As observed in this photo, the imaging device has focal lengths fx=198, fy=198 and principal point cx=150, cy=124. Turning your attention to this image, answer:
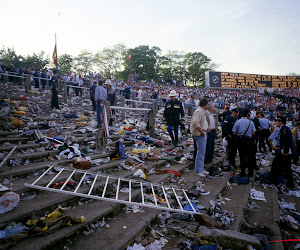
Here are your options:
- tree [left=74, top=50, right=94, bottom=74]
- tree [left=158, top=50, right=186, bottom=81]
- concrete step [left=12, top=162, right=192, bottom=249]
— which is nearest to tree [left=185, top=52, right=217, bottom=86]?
tree [left=158, top=50, right=186, bottom=81]

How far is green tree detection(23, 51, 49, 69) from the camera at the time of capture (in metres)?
32.9

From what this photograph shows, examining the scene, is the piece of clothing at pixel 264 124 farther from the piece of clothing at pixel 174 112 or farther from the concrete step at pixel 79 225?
the concrete step at pixel 79 225

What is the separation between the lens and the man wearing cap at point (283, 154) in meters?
4.64

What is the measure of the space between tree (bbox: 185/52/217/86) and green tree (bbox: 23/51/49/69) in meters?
37.9

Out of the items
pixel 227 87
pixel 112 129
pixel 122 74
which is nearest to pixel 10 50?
pixel 122 74

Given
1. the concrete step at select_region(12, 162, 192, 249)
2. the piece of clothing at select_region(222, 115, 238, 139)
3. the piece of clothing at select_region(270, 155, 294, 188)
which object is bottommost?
the piece of clothing at select_region(270, 155, 294, 188)

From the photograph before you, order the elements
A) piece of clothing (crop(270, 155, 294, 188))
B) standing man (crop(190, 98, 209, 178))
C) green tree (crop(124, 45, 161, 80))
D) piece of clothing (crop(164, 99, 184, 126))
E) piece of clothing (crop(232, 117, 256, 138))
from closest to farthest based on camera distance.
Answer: standing man (crop(190, 98, 209, 178)) → piece of clothing (crop(270, 155, 294, 188)) → piece of clothing (crop(232, 117, 256, 138)) → piece of clothing (crop(164, 99, 184, 126)) → green tree (crop(124, 45, 161, 80))

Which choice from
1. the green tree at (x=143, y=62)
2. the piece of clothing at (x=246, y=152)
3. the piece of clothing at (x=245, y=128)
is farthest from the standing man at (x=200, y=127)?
the green tree at (x=143, y=62)

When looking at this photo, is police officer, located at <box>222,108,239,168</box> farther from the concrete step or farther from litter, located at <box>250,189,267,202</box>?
the concrete step

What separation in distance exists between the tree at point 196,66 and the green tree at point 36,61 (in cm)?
3791

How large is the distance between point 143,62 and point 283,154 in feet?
155

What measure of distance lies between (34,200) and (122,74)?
49051 millimetres

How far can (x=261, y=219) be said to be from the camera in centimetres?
336

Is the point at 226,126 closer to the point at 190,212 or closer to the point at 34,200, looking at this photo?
the point at 190,212
